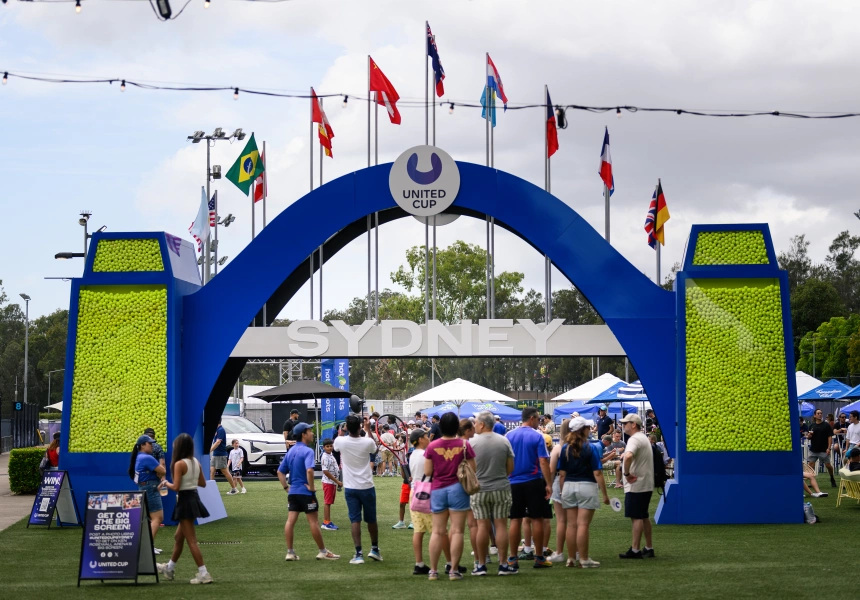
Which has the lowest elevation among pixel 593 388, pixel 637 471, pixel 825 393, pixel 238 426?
pixel 637 471

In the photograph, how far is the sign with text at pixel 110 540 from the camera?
411 inches

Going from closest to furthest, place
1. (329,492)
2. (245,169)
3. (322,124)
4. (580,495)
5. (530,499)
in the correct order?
(580,495) < (530,499) < (329,492) < (245,169) < (322,124)

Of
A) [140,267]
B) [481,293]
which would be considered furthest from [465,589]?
[481,293]

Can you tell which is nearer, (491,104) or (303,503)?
(303,503)

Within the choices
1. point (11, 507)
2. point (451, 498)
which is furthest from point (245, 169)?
point (451, 498)

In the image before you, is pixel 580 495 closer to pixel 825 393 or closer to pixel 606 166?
pixel 606 166

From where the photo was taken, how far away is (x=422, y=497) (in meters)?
11.2

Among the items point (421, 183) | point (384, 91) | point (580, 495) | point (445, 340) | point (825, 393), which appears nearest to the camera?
point (580, 495)

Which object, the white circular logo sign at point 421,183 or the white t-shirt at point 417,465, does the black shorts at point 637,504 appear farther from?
the white circular logo sign at point 421,183

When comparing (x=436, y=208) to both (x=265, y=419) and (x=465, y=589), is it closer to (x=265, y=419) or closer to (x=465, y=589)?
(x=465, y=589)

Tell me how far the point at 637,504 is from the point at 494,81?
436 inches

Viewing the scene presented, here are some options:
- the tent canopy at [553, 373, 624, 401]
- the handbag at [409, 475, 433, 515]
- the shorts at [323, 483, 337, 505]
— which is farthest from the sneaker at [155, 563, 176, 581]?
the tent canopy at [553, 373, 624, 401]

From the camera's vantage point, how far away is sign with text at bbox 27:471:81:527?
1608cm

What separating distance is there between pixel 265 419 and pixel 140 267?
31411 millimetres
